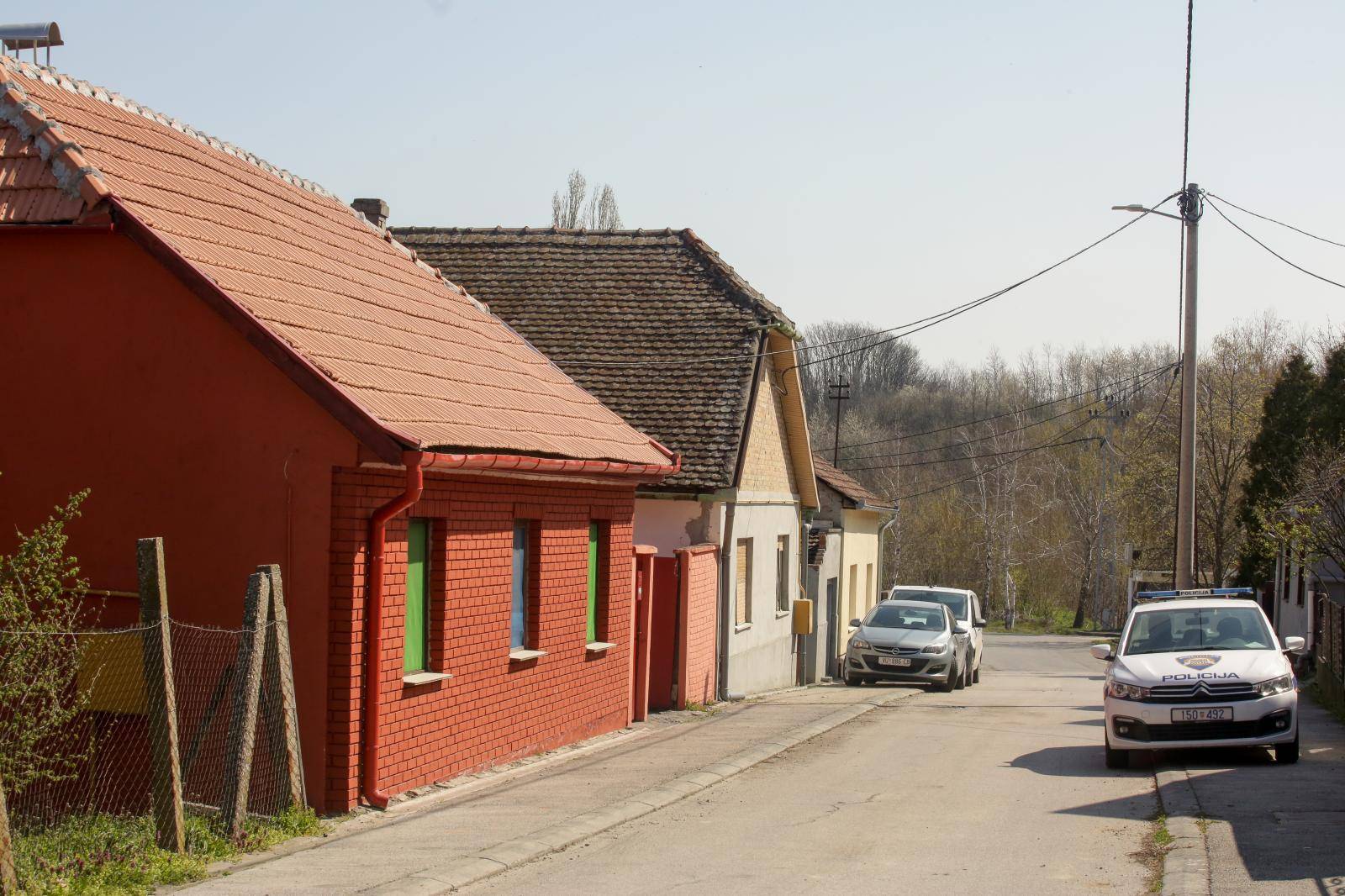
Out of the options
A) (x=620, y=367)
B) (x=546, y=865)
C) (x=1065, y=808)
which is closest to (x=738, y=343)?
(x=620, y=367)

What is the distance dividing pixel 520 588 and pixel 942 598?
17253 mm

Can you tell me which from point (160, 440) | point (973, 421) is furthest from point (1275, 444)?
point (160, 440)

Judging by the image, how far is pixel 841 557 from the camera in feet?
110

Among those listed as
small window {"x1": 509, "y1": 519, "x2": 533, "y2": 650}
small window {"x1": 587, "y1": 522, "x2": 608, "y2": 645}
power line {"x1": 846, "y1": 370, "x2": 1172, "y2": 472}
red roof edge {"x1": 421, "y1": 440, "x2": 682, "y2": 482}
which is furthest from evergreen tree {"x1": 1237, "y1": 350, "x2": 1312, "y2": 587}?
small window {"x1": 509, "y1": 519, "x2": 533, "y2": 650}

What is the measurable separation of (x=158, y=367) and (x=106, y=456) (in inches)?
29.6

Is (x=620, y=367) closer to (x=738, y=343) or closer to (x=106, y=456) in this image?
(x=738, y=343)

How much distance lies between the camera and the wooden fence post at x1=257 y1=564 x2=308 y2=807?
8.95 metres

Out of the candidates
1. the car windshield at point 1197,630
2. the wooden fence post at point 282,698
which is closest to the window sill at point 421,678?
the wooden fence post at point 282,698

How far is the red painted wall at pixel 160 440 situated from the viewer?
9711 millimetres

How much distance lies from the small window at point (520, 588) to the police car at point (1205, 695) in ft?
17.6

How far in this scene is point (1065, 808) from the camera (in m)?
10.9

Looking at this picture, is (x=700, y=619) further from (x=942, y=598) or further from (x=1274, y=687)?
(x=942, y=598)

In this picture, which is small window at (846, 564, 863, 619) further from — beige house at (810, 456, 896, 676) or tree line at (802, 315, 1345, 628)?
tree line at (802, 315, 1345, 628)

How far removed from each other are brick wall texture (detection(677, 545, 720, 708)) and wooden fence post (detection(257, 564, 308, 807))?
934 centimetres
